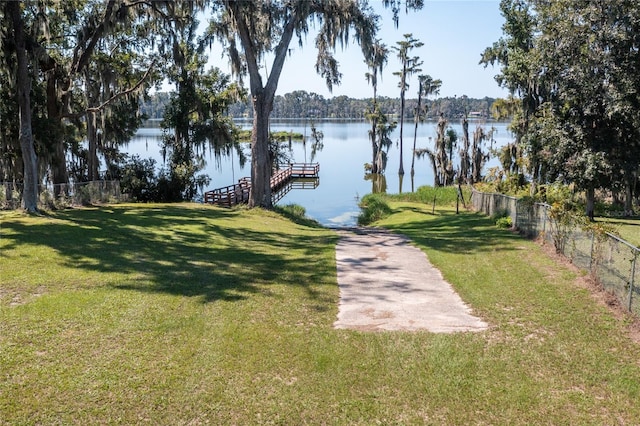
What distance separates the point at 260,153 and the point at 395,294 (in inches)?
530

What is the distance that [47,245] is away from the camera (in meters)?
11.7

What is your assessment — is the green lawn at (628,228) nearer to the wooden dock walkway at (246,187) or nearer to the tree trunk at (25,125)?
the tree trunk at (25,125)

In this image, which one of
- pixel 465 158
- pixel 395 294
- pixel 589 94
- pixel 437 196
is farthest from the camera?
pixel 465 158

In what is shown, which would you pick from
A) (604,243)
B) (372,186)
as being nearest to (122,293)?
(604,243)

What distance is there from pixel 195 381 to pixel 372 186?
1918 inches

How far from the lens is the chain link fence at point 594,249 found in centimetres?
824

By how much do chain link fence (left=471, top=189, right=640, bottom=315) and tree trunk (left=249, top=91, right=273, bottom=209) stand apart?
10974 mm

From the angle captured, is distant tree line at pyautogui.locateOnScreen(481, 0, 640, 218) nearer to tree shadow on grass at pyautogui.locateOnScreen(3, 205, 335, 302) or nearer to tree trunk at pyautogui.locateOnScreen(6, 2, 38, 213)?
tree shadow on grass at pyautogui.locateOnScreen(3, 205, 335, 302)

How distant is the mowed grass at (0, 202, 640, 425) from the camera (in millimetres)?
5746

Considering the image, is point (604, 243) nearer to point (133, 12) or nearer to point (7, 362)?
point (7, 362)

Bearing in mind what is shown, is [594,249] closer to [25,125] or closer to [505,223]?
[505,223]

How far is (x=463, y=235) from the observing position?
1662cm

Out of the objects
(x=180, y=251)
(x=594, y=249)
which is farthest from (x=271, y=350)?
(x=594, y=249)

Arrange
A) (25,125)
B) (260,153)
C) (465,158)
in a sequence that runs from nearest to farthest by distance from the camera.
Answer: (25,125)
(260,153)
(465,158)
